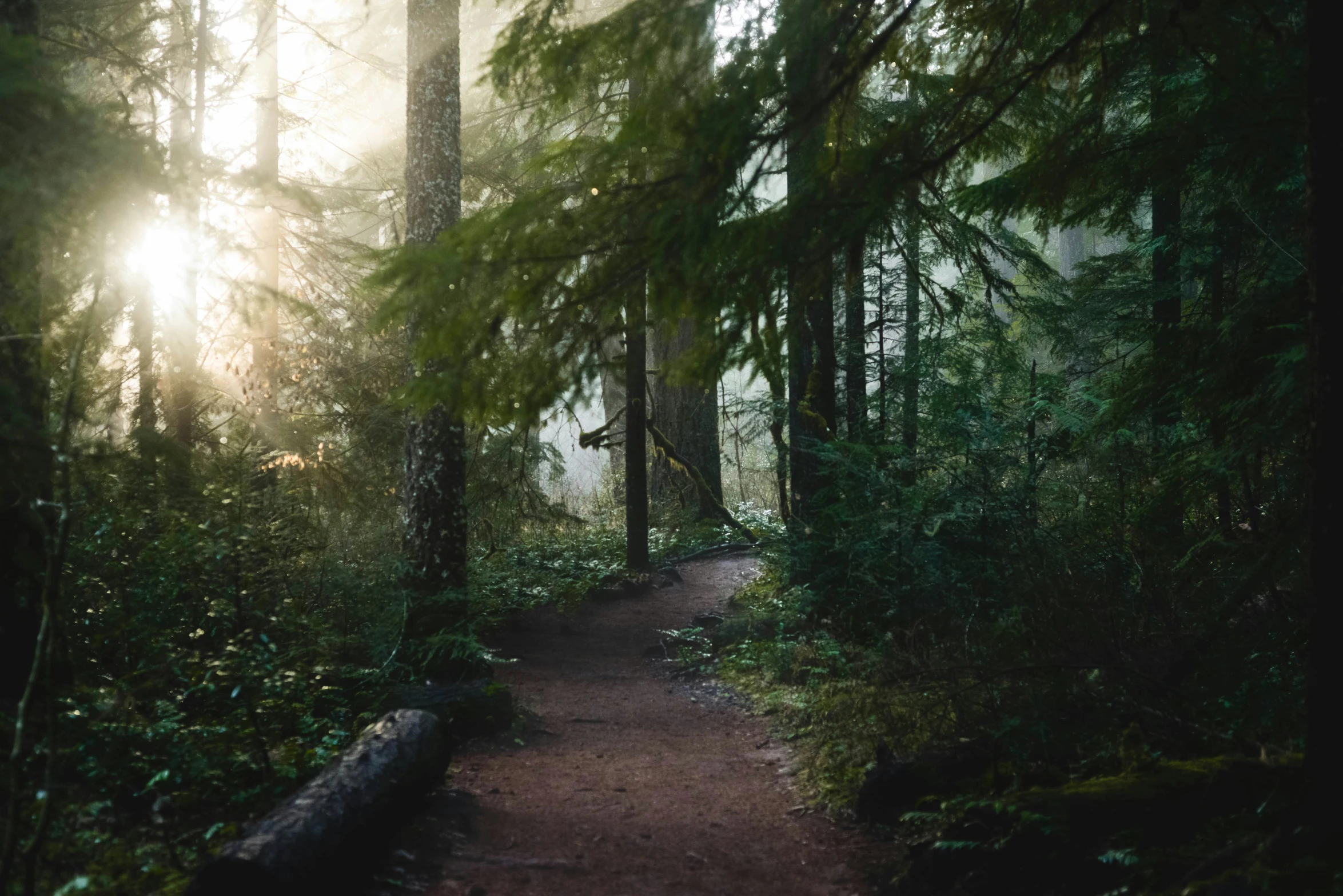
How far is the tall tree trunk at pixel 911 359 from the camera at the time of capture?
9.02 metres

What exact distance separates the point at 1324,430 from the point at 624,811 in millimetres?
4824

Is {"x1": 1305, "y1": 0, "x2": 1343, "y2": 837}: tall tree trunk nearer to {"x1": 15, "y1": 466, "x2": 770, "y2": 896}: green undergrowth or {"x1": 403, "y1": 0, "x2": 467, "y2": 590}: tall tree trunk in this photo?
{"x1": 15, "y1": 466, "x2": 770, "y2": 896}: green undergrowth

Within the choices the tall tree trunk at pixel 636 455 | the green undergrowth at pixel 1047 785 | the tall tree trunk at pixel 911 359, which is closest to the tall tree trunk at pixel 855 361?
the tall tree trunk at pixel 911 359

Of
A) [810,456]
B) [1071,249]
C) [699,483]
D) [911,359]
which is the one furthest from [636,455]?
[1071,249]

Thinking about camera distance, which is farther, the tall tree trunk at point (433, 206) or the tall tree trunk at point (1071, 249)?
the tall tree trunk at point (1071, 249)

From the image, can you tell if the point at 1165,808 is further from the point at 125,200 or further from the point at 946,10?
the point at 125,200

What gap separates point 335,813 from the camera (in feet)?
15.7

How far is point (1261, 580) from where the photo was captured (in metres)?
5.18

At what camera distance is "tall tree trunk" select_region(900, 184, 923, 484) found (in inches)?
355

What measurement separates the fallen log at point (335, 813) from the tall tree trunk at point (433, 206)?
3.60m

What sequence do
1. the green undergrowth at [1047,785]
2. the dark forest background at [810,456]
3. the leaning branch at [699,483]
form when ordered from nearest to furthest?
the green undergrowth at [1047,785], the dark forest background at [810,456], the leaning branch at [699,483]

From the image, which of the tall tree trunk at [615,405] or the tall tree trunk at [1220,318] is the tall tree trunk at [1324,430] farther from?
the tall tree trunk at [615,405]

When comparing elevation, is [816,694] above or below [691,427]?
below

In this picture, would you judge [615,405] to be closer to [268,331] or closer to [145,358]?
[268,331]
